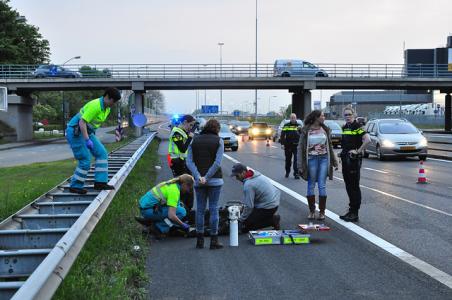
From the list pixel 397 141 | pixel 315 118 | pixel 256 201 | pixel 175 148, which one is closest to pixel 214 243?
Answer: pixel 256 201

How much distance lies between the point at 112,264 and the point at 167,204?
1.66 meters

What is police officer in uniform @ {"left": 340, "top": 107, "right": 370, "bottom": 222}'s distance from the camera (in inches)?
350

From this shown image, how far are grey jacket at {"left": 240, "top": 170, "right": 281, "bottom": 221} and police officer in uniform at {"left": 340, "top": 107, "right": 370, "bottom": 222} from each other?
5.02 ft

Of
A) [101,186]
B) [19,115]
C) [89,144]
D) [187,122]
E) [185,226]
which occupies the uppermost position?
[187,122]

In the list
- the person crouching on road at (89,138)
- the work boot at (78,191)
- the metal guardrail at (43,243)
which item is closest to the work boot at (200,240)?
the metal guardrail at (43,243)

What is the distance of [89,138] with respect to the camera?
26.2 feet

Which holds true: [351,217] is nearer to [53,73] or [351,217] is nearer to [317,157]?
[317,157]

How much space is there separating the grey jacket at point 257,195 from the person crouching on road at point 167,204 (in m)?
0.85

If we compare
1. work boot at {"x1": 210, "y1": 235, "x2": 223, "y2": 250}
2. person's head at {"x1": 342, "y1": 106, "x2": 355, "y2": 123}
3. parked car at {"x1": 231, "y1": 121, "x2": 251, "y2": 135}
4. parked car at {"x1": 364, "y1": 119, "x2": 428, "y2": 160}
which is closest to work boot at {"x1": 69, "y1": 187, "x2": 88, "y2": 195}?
work boot at {"x1": 210, "y1": 235, "x2": 223, "y2": 250}

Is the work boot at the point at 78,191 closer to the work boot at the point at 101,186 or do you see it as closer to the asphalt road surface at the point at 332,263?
the work boot at the point at 101,186

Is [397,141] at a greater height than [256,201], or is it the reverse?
[397,141]

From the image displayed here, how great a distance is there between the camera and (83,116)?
775 centimetres

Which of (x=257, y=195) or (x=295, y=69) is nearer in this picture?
(x=257, y=195)

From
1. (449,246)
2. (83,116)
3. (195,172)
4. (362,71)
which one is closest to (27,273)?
(195,172)
